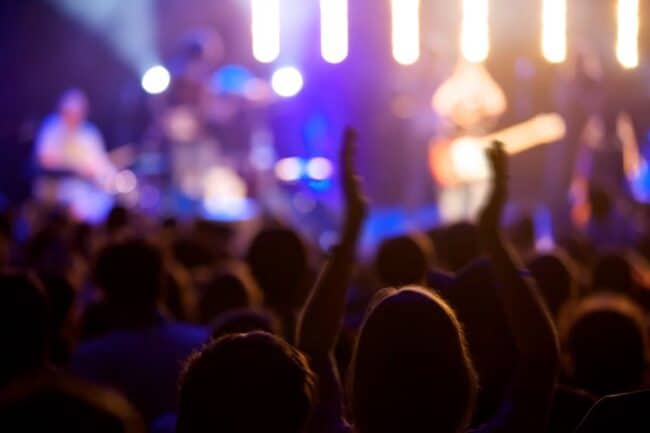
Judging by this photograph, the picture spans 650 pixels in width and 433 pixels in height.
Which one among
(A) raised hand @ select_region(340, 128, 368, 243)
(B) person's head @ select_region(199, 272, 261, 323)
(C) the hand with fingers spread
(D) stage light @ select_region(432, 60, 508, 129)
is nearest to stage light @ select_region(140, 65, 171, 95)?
(D) stage light @ select_region(432, 60, 508, 129)

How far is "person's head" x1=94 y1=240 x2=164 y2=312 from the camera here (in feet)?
11.4

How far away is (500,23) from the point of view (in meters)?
12.7

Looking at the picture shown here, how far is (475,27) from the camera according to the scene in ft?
30.2

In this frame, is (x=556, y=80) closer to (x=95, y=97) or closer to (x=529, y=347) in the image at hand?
(x=95, y=97)

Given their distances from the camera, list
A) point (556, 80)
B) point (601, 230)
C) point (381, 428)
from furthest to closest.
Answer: point (556, 80)
point (601, 230)
point (381, 428)

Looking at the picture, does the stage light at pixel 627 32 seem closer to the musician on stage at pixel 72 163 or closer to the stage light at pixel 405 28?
the stage light at pixel 405 28

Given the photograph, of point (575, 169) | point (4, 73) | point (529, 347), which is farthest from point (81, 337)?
point (4, 73)

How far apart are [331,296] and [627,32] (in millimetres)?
6265

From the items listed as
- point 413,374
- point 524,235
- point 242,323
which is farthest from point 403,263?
point 524,235

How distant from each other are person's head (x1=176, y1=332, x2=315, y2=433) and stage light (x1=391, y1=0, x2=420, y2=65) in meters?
7.78

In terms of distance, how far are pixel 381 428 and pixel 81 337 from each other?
2.41 m

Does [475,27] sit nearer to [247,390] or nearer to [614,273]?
[614,273]

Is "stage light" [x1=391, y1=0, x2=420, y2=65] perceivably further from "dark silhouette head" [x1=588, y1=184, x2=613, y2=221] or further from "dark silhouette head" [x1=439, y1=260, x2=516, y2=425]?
"dark silhouette head" [x1=439, y1=260, x2=516, y2=425]

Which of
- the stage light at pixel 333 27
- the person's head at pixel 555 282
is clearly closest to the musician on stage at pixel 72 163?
the stage light at pixel 333 27
